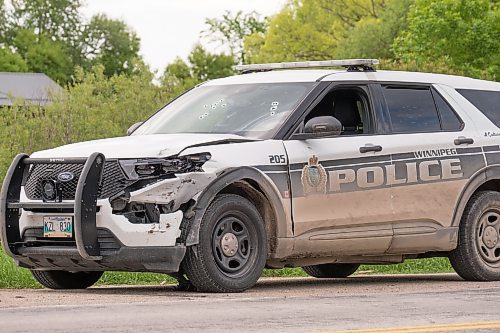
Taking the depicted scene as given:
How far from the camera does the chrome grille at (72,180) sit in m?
10.8

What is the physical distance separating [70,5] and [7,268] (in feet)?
369

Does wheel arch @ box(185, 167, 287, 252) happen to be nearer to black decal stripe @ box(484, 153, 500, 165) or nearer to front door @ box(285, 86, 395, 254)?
front door @ box(285, 86, 395, 254)

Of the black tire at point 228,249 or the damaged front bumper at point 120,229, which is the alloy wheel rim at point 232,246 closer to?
the black tire at point 228,249

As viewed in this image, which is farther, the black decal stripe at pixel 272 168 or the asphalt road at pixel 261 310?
the black decal stripe at pixel 272 168

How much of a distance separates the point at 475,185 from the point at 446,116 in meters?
0.72

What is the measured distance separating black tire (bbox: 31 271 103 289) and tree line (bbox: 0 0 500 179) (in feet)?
50.8

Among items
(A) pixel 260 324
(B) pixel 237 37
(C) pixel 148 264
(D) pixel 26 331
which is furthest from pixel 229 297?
(B) pixel 237 37

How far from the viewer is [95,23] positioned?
123 metres

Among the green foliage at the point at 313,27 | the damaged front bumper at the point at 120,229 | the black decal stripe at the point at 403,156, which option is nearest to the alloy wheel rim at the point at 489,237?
the black decal stripe at the point at 403,156

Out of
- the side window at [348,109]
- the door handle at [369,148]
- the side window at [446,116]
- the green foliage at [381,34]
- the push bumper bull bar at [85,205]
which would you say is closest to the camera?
the push bumper bull bar at [85,205]

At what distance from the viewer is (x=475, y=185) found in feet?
42.6

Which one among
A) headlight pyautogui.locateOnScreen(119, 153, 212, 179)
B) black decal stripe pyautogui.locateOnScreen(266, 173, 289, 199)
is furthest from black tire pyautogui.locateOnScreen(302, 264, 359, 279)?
headlight pyautogui.locateOnScreen(119, 153, 212, 179)

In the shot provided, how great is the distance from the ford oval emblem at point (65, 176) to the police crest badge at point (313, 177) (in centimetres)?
193

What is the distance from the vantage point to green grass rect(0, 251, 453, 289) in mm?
12680
